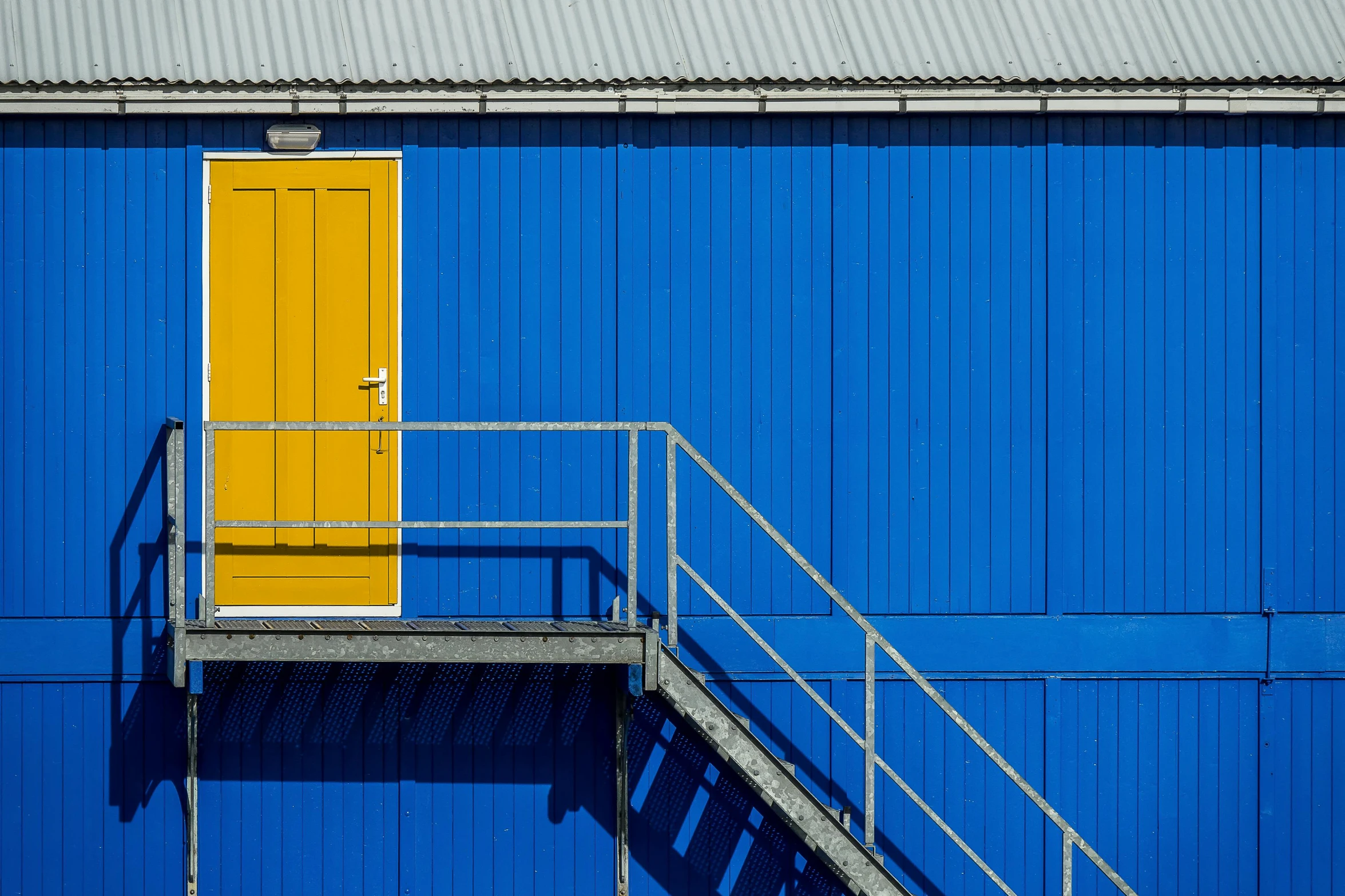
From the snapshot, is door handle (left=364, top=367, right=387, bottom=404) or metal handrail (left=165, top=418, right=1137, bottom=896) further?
door handle (left=364, top=367, right=387, bottom=404)

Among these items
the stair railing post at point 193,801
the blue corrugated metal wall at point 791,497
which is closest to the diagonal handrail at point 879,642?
the blue corrugated metal wall at point 791,497

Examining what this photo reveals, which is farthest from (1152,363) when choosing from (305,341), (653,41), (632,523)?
(305,341)

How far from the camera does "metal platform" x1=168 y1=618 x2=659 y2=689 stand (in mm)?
5668

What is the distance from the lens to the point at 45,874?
6.36m

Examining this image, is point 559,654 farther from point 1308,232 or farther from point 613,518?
point 1308,232

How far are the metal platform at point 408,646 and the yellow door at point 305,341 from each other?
2.17 feet

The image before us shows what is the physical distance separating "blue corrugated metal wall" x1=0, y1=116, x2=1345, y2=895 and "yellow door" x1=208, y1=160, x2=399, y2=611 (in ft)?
0.54

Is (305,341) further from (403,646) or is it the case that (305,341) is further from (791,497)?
(791,497)

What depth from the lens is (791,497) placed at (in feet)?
20.9

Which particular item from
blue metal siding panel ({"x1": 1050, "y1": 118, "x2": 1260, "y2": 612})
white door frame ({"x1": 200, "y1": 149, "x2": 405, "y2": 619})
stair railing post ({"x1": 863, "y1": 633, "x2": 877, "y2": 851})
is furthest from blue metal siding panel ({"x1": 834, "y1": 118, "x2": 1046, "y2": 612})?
white door frame ({"x1": 200, "y1": 149, "x2": 405, "y2": 619})

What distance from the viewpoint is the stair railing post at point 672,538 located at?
18.5ft

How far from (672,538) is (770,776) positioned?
49.7 inches

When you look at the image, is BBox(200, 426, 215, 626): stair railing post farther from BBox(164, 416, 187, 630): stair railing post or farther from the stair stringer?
the stair stringer

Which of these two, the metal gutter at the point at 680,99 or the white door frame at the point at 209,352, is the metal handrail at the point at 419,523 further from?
the metal gutter at the point at 680,99
